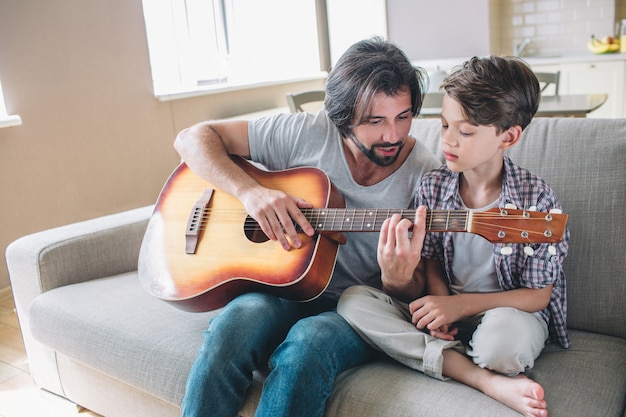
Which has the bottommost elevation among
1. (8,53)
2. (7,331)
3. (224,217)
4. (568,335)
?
(7,331)

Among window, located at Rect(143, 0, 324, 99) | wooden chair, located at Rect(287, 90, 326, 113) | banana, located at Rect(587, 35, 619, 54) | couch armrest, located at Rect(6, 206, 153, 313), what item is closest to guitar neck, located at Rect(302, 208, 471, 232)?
couch armrest, located at Rect(6, 206, 153, 313)

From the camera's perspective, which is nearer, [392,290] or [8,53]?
[392,290]

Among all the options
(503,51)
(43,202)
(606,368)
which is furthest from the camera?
(503,51)

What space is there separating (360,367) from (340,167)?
1.59ft

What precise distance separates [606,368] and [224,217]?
2.92 ft

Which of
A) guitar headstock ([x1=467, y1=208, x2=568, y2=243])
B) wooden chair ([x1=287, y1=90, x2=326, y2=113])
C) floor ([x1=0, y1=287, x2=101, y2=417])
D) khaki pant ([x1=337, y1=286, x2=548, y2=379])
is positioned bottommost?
A: floor ([x1=0, y1=287, x2=101, y2=417])

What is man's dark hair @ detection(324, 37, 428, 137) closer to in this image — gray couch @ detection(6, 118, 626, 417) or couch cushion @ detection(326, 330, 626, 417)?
gray couch @ detection(6, 118, 626, 417)

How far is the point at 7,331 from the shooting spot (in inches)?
91.3

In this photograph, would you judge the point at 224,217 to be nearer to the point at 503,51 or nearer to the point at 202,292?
the point at 202,292

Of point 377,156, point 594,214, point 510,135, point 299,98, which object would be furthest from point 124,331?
point 299,98

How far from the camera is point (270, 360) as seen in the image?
3.79 feet

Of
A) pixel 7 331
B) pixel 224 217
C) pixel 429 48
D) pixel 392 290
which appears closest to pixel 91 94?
pixel 7 331

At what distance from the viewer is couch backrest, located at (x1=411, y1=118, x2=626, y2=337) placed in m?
1.29

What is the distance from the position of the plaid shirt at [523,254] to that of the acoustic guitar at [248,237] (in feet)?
0.41
